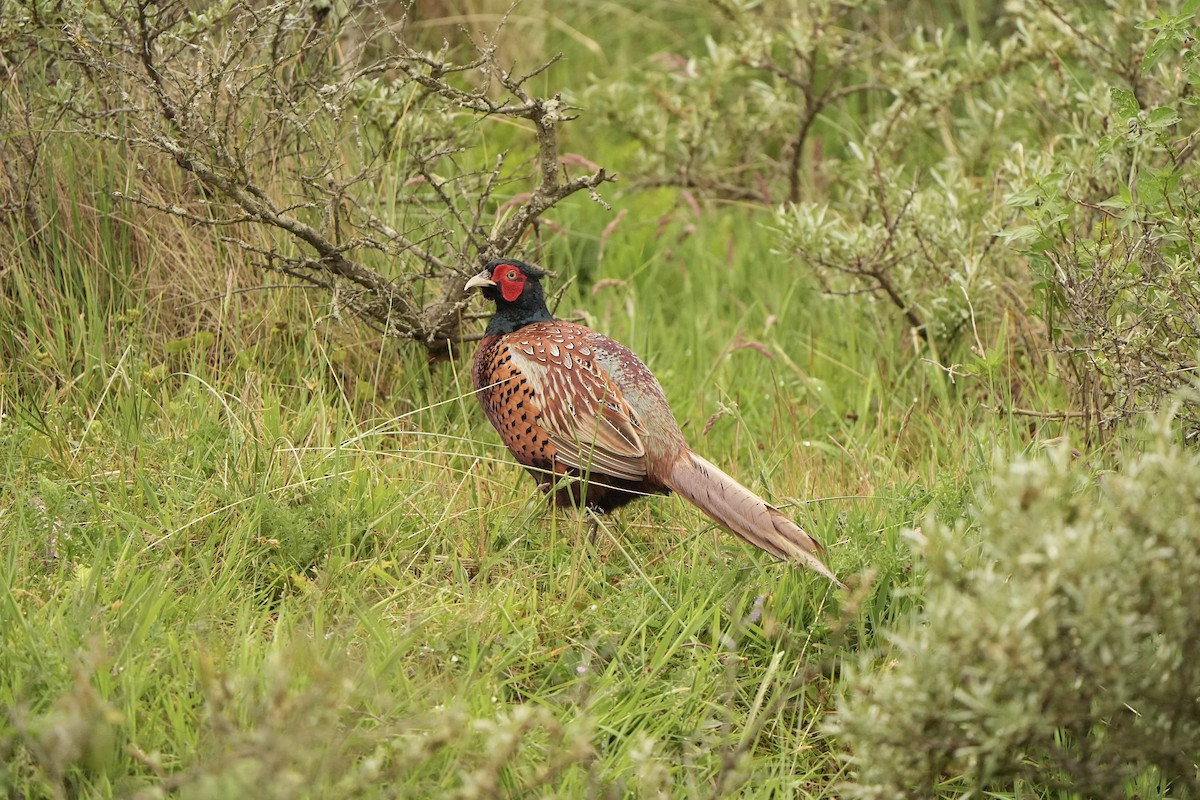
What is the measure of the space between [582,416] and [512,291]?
56 cm

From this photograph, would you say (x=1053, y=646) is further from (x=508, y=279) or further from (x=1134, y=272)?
(x=508, y=279)

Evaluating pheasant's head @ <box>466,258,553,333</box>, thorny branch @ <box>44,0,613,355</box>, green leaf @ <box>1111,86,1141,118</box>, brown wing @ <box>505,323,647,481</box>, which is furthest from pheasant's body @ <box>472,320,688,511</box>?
green leaf @ <box>1111,86,1141,118</box>

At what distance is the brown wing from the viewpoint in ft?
12.1

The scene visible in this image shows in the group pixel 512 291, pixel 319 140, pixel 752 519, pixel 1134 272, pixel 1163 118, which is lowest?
pixel 752 519

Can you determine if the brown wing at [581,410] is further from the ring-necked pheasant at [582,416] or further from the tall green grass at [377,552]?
the tall green grass at [377,552]

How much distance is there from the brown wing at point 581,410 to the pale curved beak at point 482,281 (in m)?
0.25

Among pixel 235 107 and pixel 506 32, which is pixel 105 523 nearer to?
pixel 235 107

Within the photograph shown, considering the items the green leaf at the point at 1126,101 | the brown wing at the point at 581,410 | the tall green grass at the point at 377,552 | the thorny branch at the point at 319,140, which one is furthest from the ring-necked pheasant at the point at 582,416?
the green leaf at the point at 1126,101

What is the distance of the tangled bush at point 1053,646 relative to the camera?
228cm

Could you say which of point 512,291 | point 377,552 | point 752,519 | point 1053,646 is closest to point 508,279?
point 512,291

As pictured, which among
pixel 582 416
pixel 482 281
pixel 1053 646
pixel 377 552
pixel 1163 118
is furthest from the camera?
pixel 482 281

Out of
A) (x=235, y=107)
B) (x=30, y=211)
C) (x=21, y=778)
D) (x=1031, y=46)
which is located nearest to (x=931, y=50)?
(x=1031, y=46)

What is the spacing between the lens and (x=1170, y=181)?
139 inches

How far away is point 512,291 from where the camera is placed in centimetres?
405
